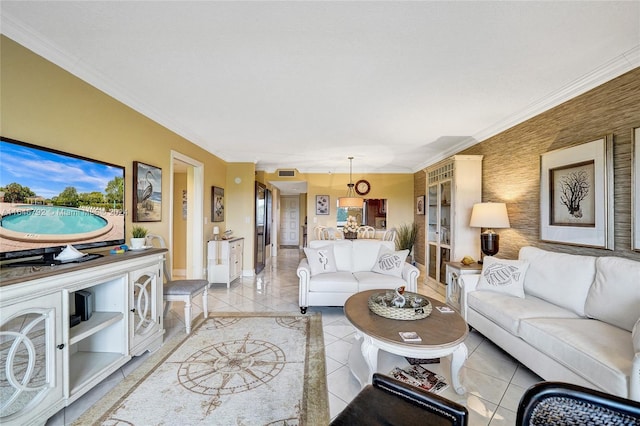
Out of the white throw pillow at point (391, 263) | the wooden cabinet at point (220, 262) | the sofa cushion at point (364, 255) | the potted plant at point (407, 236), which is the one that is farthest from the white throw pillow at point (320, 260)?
the potted plant at point (407, 236)

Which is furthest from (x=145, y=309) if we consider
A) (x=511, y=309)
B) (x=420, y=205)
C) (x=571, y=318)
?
(x=420, y=205)

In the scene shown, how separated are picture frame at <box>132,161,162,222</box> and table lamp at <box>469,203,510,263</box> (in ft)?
13.0

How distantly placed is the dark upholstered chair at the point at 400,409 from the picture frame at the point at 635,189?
2291 mm

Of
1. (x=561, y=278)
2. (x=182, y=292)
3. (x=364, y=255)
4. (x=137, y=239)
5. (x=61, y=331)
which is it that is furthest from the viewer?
(x=364, y=255)

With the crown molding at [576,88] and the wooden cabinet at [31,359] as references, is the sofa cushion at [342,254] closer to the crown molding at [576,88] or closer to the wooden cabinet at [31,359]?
the crown molding at [576,88]

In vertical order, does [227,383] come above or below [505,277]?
below

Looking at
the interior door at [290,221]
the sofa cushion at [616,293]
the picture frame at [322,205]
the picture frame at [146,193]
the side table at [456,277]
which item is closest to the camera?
the sofa cushion at [616,293]

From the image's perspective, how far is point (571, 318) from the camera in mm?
2029

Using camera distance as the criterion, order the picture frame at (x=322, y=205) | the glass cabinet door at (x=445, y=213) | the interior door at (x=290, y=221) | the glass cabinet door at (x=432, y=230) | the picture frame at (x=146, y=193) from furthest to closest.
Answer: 1. the interior door at (x=290, y=221)
2. the picture frame at (x=322, y=205)
3. the glass cabinet door at (x=432, y=230)
4. the glass cabinet door at (x=445, y=213)
5. the picture frame at (x=146, y=193)

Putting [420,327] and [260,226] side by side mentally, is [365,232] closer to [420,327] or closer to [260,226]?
[260,226]

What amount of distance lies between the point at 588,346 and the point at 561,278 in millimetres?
849

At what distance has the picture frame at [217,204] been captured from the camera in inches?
184

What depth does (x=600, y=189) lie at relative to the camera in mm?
2232

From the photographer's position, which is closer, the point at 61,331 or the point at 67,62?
the point at 61,331
